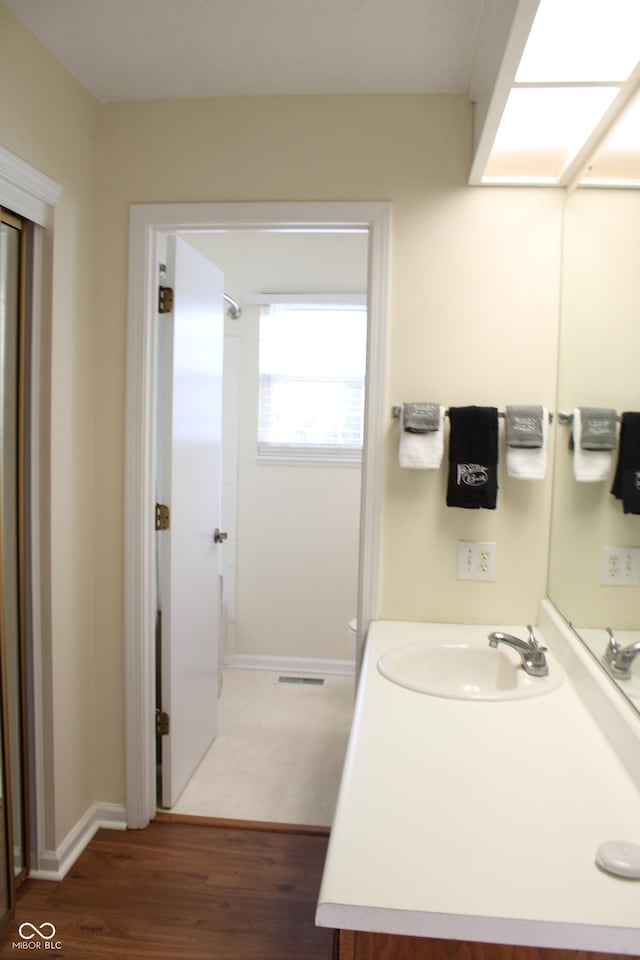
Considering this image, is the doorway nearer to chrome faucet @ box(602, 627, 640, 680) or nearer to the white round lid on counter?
chrome faucet @ box(602, 627, 640, 680)

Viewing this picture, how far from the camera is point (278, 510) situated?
390 cm

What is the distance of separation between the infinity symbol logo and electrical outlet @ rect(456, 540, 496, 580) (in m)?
1.58

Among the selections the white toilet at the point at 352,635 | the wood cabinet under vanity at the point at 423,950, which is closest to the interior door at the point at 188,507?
the white toilet at the point at 352,635

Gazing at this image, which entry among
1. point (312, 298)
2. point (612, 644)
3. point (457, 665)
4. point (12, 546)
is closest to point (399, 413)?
point (457, 665)

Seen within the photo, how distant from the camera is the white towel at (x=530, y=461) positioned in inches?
76.7

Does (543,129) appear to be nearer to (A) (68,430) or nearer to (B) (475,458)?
(B) (475,458)

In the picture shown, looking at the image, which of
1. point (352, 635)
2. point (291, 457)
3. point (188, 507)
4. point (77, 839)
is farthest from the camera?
point (291, 457)

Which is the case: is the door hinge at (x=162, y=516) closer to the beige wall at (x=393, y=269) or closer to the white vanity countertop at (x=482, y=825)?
the beige wall at (x=393, y=269)

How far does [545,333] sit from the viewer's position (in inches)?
80.3

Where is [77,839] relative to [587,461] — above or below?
below

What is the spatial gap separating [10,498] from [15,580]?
0.84 ft

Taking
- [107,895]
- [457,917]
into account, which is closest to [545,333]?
[457,917]
